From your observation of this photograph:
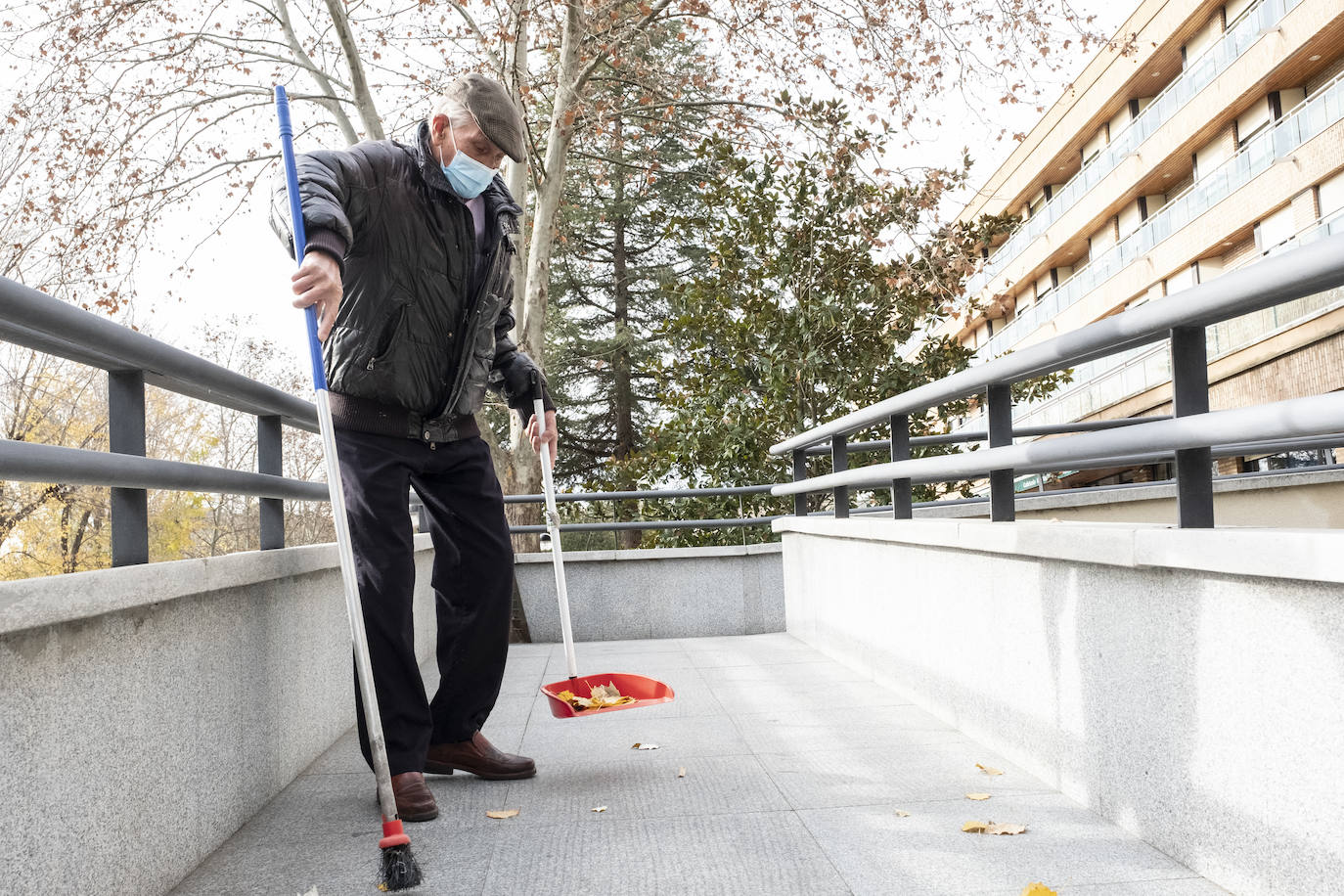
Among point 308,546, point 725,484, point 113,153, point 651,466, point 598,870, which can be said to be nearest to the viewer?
point 598,870

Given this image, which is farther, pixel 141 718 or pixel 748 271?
pixel 748 271

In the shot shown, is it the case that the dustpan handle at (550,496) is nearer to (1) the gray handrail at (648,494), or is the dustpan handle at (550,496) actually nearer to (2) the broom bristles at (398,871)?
(2) the broom bristles at (398,871)

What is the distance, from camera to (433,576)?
3.40 m

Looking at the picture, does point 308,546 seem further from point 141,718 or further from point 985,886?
point 985,886

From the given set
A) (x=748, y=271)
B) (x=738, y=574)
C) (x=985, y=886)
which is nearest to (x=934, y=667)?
(x=985, y=886)

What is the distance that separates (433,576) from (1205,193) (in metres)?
27.7

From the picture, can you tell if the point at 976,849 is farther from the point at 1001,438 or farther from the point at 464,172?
the point at 464,172

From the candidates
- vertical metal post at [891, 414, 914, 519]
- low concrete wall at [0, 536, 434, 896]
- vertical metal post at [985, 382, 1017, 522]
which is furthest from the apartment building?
low concrete wall at [0, 536, 434, 896]

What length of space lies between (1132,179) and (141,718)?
33013 millimetres

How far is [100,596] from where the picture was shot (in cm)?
209

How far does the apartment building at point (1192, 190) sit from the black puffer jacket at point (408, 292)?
39.5 feet

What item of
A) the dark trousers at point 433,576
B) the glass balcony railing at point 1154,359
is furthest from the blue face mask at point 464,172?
the glass balcony railing at point 1154,359

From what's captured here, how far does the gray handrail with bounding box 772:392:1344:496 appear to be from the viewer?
72.4 inches

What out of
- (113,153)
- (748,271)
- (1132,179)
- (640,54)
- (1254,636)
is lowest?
(1254,636)
